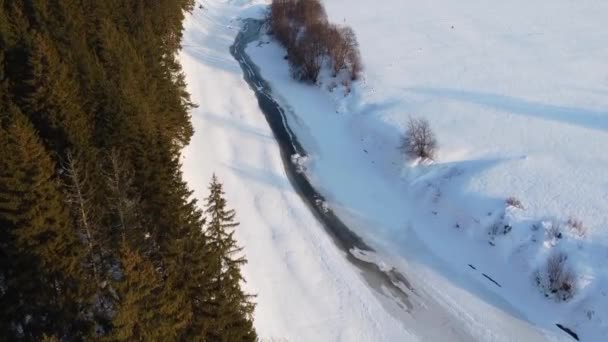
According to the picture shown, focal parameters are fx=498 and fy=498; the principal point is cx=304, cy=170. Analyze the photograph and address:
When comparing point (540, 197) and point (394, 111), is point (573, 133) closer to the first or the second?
point (540, 197)

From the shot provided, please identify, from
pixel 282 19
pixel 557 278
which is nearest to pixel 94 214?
pixel 557 278

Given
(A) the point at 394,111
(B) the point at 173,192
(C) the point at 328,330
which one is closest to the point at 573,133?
(A) the point at 394,111

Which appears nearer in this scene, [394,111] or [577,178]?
[577,178]

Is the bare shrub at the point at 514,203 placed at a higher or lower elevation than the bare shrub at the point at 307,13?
lower

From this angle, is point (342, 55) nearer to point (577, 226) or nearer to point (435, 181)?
point (435, 181)

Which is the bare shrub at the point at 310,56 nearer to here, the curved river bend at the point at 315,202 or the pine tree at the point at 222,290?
the curved river bend at the point at 315,202

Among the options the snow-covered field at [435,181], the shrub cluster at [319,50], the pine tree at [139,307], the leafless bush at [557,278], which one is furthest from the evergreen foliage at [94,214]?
the shrub cluster at [319,50]
